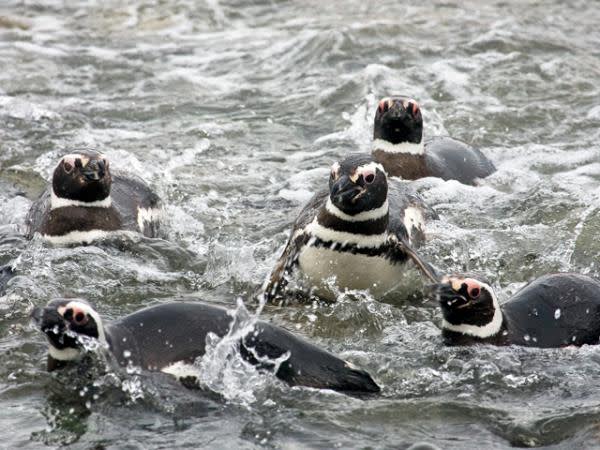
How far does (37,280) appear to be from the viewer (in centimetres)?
647

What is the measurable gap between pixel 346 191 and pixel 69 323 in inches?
76.3

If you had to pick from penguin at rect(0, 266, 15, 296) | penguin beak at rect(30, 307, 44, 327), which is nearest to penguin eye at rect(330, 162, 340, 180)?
penguin at rect(0, 266, 15, 296)

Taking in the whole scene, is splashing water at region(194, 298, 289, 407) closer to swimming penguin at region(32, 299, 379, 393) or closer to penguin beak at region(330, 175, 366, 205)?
swimming penguin at region(32, 299, 379, 393)

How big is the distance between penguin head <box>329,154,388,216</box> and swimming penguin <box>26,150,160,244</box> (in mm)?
1518

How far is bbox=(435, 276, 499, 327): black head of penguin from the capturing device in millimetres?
5559

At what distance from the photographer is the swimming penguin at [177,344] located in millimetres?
4961

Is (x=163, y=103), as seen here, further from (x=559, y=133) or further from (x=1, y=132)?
(x=559, y=133)

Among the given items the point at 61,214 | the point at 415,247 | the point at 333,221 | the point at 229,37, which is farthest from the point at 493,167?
the point at 229,37

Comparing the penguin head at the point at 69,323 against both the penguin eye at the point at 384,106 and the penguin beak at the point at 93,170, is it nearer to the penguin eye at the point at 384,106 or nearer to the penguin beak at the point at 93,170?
the penguin beak at the point at 93,170

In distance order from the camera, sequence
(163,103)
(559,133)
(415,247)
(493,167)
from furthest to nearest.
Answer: (163,103) < (559,133) < (493,167) < (415,247)

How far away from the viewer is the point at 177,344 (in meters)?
5.05

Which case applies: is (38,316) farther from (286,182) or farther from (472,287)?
(286,182)

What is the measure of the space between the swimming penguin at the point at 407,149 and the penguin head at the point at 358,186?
6.42ft

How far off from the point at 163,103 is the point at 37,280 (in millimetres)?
4672
